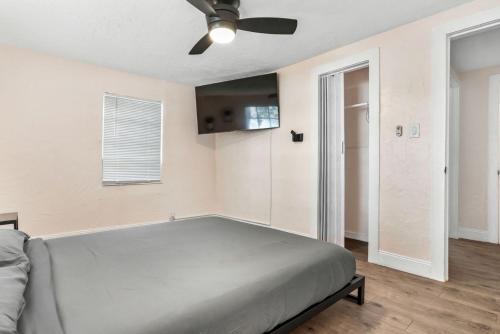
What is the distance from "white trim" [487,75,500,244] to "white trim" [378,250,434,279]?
2.02m

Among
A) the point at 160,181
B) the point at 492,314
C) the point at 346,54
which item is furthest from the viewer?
the point at 160,181

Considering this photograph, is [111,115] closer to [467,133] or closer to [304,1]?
[304,1]

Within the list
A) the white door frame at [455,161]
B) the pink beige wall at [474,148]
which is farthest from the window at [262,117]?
the pink beige wall at [474,148]

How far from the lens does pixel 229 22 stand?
2102 millimetres

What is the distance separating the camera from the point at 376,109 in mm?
3002

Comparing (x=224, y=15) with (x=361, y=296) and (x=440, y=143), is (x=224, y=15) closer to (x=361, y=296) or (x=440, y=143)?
(x=440, y=143)

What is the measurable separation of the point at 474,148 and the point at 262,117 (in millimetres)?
3069

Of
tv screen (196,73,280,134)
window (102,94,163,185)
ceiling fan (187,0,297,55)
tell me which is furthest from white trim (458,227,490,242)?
window (102,94,163,185)

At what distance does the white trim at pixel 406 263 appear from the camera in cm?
262

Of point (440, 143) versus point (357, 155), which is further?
point (357, 155)

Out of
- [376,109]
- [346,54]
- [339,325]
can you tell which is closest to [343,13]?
[346,54]

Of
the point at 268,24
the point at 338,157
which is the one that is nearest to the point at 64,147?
the point at 268,24

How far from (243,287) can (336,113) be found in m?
2.68

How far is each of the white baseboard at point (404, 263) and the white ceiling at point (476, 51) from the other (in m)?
2.41
